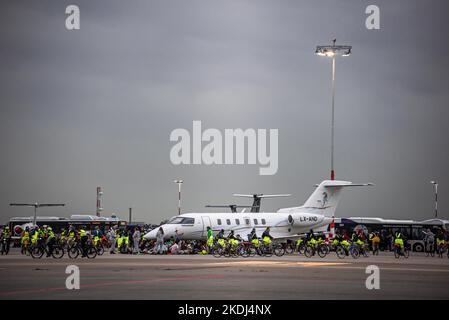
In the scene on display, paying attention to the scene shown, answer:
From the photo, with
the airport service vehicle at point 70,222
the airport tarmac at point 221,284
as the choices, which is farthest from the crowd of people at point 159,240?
the airport service vehicle at point 70,222

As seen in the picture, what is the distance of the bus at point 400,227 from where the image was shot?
61.9 meters

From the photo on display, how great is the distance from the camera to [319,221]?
5112 centimetres

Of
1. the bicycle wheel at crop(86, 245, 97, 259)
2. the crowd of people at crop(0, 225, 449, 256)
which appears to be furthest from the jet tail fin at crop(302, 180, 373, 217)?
the bicycle wheel at crop(86, 245, 97, 259)

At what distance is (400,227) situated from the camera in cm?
6762

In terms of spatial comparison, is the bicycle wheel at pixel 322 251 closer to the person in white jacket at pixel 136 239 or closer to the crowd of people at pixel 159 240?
the crowd of people at pixel 159 240

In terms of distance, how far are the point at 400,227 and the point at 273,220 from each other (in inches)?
902

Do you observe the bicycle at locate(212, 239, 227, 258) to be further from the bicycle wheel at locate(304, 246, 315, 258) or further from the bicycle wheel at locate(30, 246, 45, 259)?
the bicycle wheel at locate(30, 246, 45, 259)

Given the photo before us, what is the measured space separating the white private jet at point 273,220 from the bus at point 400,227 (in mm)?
5106

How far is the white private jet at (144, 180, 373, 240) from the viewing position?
45.6 meters

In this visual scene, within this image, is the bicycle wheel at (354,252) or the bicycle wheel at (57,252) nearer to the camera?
the bicycle wheel at (57,252)

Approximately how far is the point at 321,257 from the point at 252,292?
2398cm

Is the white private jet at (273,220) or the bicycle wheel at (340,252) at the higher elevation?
the white private jet at (273,220)
